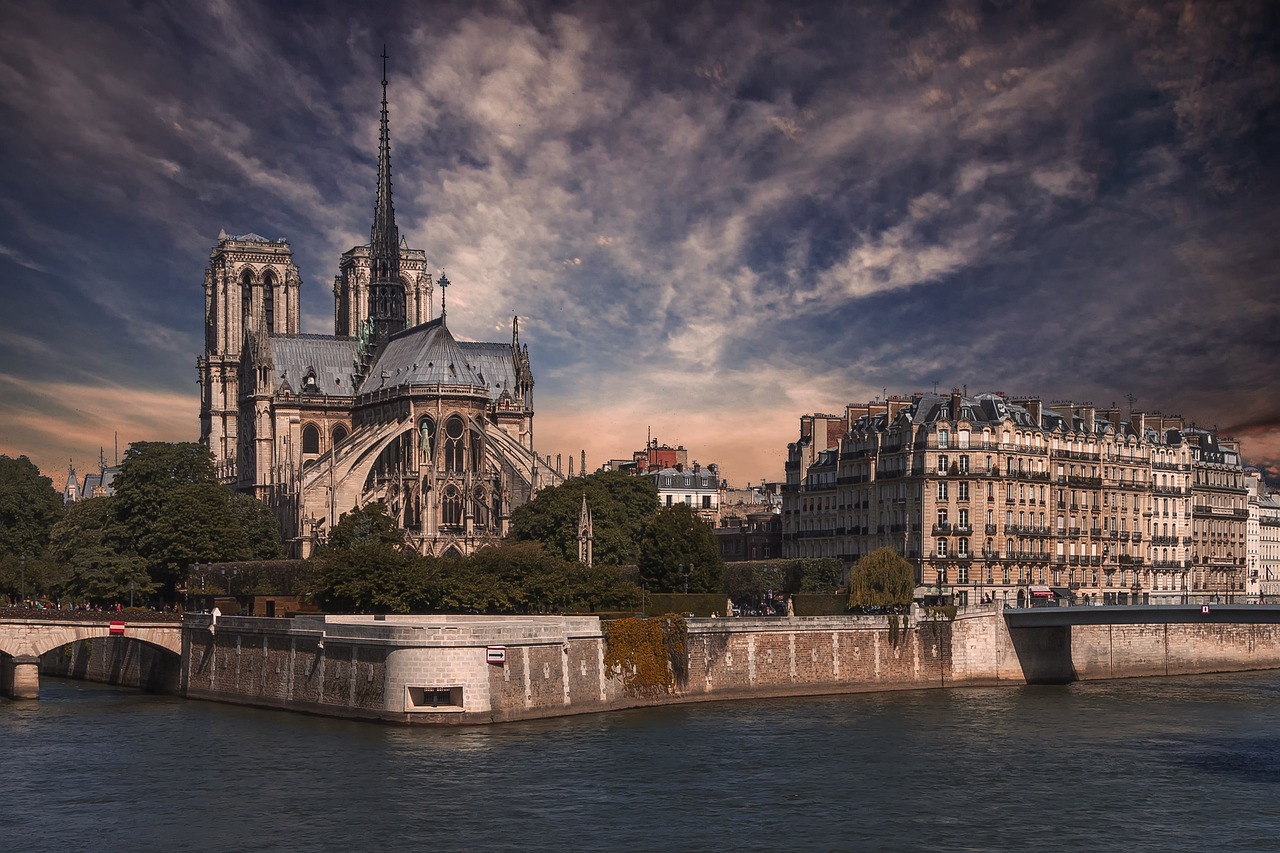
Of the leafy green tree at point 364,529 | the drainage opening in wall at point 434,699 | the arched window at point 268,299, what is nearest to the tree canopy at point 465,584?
the drainage opening in wall at point 434,699

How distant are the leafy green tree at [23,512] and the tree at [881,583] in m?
53.6

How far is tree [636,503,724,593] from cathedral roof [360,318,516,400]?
41.3 m

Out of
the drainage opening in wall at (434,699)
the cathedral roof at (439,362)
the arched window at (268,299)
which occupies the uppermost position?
the arched window at (268,299)

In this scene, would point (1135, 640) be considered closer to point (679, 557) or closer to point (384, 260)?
point (679, 557)

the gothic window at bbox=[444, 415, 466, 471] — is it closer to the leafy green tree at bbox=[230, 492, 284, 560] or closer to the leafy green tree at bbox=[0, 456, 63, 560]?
the leafy green tree at bbox=[230, 492, 284, 560]

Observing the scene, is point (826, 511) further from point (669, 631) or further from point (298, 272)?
point (298, 272)

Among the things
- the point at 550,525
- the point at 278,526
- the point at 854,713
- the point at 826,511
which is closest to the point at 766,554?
the point at 826,511

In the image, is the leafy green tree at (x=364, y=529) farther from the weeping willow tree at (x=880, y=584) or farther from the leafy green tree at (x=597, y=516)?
the weeping willow tree at (x=880, y=584)

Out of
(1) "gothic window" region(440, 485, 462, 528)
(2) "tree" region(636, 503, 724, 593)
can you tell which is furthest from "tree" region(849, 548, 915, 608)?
(1) "gothic window" region(440, 485, 462, 528)

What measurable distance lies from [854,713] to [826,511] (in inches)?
1530

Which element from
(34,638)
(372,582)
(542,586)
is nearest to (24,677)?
(34,638)

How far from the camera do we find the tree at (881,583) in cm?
7806

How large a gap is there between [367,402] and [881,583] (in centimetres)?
6317

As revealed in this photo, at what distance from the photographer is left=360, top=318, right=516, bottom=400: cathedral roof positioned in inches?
5000
